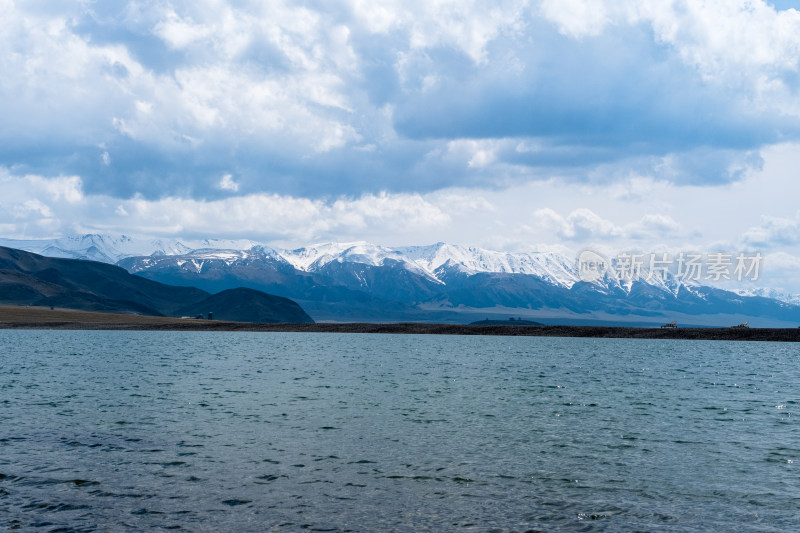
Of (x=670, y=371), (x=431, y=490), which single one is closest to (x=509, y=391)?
(x=431, y=490)

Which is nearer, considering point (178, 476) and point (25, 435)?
point (178, 476)

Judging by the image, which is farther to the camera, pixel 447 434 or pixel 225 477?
pixel 447 434

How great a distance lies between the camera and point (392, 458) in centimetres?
3216

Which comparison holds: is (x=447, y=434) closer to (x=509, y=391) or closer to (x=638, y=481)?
(x=638, y=481)

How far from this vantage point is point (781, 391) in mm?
66750

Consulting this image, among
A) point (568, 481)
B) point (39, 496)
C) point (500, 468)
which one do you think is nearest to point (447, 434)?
point (500, 468)

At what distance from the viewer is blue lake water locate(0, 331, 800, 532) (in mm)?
23328

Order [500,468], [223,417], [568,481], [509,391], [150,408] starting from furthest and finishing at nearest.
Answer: [509,391]
[150,408]
[223,417]
[500,468]
[568,481]

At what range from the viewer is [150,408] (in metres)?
48.0

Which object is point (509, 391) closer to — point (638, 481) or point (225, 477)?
point (638, 481)

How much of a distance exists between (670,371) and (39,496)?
86047 mm

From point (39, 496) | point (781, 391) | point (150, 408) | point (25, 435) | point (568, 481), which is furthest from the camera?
point (781, 391)

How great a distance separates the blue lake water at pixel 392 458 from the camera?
2333 cm

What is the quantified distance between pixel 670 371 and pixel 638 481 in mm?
71737
